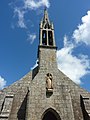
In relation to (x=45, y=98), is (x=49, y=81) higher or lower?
higher

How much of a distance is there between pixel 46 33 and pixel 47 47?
2.69 meters

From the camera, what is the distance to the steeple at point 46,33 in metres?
21.5

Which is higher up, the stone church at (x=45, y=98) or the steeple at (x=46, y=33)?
the steeple at (x=46, y=33)

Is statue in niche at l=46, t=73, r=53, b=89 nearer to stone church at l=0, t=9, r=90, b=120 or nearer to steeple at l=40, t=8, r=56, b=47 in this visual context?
stone church at l=0, t=9, r=90, b=120

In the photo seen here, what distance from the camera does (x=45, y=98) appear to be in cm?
1559

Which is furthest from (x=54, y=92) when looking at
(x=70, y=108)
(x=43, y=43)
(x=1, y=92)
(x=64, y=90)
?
(x=43, y=43)

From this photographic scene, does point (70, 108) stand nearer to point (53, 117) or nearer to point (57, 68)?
point (53, 117)

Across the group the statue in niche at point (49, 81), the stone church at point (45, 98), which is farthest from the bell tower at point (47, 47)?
the statue in niche at point (49, 81)

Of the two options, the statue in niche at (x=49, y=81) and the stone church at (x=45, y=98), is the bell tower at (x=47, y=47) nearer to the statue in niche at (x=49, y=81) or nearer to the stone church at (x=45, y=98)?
the stone church at (x=45, y=98)

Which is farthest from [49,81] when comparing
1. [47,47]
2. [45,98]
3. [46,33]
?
[46,33]

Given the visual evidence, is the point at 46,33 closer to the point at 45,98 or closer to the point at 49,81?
the point at 49,81

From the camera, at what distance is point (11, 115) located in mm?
15617

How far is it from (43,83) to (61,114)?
3.10 metres

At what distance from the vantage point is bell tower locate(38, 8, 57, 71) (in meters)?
18.9
